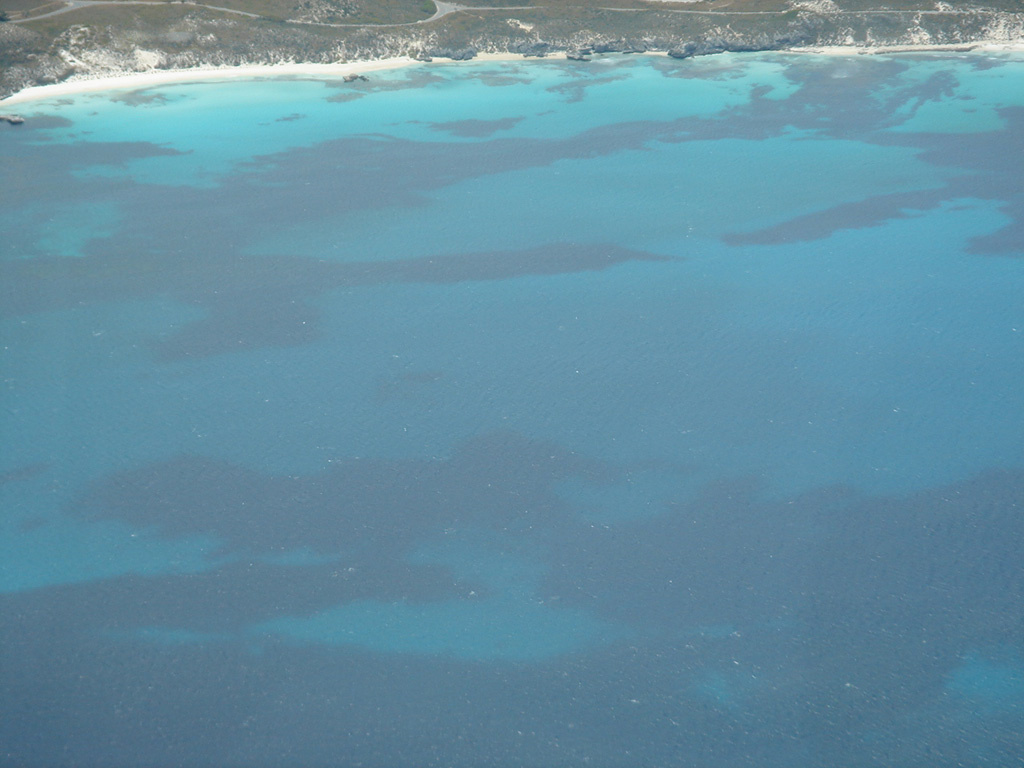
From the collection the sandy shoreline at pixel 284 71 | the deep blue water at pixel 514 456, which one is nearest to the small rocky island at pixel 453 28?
the sandy shoreline at pixel 284 71

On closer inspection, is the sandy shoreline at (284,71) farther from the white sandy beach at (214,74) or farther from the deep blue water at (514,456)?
the deep blue water at (514,456)

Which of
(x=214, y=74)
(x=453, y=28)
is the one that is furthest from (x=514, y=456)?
(x=453, y=28)

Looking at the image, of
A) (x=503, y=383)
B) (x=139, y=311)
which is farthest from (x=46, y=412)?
(x=503, y=383)

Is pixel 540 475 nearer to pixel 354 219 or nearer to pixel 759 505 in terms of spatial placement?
pixel 759 505

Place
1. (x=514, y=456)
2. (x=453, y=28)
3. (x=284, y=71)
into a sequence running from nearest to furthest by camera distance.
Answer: (x=514, y=456) → (x=284, y=71) → (x=453, y=28)

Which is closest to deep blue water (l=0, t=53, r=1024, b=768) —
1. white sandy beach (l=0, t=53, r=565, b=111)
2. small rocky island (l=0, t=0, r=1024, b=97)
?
white sandy beach (l=0, t=53, r=565, b=111)

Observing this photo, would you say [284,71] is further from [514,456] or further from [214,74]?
[514,456]
